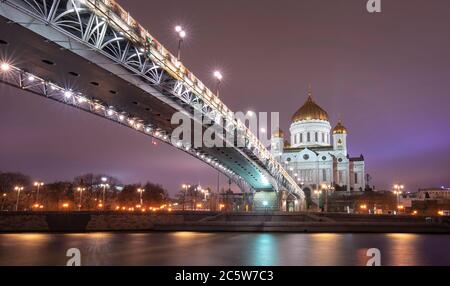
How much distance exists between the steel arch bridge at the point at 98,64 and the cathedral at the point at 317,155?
80.1m

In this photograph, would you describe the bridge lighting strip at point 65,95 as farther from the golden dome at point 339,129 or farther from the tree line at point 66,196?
the golden dome at point 339,129

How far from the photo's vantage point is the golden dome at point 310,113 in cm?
12012

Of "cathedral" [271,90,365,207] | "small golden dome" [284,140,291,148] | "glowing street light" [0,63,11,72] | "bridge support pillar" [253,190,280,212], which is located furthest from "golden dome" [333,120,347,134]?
"glowing street light" [0,63,11,72]

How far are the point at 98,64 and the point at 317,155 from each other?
101717 millimetres

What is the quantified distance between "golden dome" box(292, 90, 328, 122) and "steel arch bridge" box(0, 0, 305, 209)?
8416cm

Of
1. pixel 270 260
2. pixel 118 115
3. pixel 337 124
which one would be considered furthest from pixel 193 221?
pixel 337 124

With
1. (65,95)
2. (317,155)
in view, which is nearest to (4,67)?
(65,95)

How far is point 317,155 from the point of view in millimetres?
116250

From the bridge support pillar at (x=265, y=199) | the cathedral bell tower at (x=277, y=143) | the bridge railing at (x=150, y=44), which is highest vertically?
the cathedral bell tower at (x=277, y=143)

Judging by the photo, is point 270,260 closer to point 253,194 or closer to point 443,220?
point 443,220

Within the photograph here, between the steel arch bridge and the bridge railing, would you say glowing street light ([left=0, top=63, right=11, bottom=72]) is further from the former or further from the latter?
the bridge railing

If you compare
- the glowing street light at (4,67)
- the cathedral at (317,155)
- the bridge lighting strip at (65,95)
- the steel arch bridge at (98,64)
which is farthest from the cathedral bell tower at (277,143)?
the glowing street light at (4,67)

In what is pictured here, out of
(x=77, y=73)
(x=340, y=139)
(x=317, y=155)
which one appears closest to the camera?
(x=77, y=73)

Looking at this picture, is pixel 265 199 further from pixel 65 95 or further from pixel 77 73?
pixel 77 73
